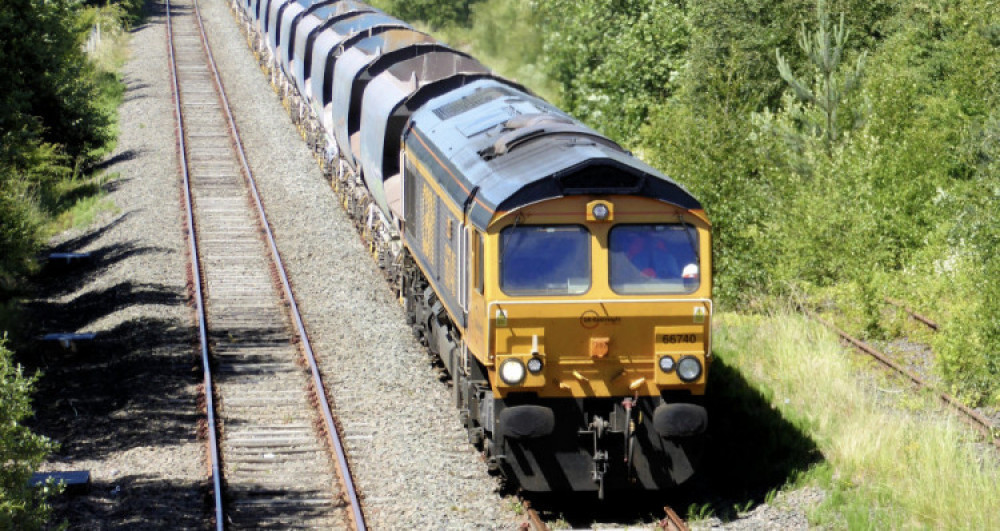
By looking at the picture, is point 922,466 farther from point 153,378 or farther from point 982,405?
point 153,378

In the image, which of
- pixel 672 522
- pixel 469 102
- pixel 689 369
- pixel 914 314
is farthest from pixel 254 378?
pixel 914 314

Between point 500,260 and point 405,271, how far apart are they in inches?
253

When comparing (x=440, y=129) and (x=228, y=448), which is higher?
(x=440, y=129)

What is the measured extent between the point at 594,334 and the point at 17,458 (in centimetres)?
471

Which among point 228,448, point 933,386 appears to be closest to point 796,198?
point 933,386

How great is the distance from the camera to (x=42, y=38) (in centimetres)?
2105

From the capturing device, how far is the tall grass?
9.79m

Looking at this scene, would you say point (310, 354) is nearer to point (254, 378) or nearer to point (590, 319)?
point (254, 378)

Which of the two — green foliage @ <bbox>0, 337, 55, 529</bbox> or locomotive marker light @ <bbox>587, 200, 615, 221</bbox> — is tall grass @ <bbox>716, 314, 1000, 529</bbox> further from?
green foliage @ <bbox>0, 337, 55, 529</bbox>

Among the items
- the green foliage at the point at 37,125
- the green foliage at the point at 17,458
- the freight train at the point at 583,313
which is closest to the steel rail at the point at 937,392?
the freight train at the point at 583,313

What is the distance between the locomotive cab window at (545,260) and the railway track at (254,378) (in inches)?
98.7

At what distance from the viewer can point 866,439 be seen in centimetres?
1106

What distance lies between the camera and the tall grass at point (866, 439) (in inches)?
385

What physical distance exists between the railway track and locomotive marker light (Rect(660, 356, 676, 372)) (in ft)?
9.51
